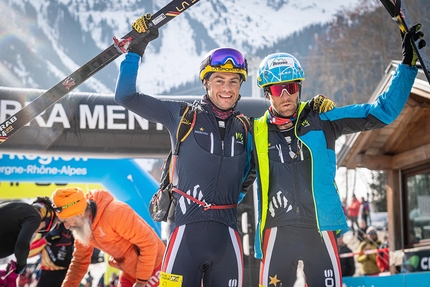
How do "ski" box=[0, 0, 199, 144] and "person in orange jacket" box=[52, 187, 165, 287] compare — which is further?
"person in orange jacket" box=[52, 187, 165, 287]

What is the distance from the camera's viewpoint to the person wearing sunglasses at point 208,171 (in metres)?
3.58

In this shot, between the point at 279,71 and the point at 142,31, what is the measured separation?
40.1 inches

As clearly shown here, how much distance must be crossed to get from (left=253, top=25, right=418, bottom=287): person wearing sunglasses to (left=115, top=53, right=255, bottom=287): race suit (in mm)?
174

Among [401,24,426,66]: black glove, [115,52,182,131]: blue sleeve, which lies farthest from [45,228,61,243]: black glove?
[401,24,426,66]: black glove

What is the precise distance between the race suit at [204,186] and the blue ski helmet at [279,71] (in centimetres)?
40

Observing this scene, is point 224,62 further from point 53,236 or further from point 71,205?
point 53,236

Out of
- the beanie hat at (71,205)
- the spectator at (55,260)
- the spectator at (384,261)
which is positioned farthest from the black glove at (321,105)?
the spectator at (384,261)

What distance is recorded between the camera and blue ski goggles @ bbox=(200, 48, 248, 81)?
12.8 ft

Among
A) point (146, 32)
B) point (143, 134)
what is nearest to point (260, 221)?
point (146, 32)

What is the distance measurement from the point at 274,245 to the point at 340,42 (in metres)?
28.5

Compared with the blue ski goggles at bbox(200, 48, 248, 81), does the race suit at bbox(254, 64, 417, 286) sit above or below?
below

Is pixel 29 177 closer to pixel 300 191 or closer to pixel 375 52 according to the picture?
pixel 300 191

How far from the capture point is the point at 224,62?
3.91 metres

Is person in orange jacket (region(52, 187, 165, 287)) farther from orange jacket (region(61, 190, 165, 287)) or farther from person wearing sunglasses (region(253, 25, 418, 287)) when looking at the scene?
person wearing sunglasses (region(253, 25, 418, 287))
